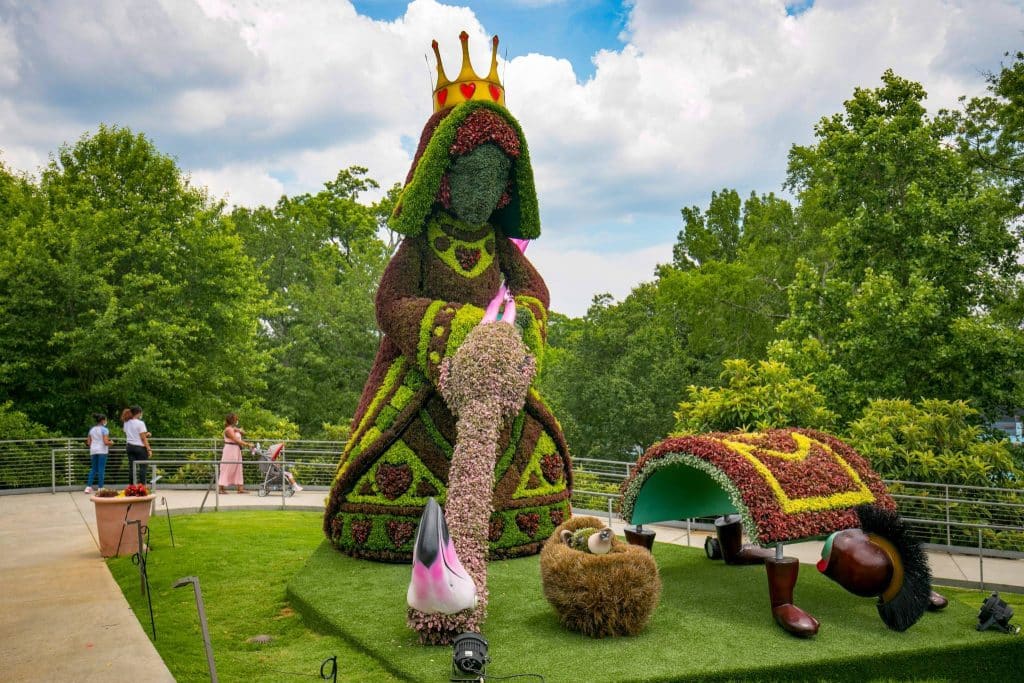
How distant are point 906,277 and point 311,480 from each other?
13.9m

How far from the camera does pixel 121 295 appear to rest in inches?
780

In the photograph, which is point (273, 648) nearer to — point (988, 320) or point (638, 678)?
point (638, 678)

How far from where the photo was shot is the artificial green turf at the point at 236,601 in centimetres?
588

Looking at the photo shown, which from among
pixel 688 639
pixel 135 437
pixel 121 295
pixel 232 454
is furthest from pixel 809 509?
pixel 121 295

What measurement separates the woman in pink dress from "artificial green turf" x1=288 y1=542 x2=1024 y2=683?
7.80 metres

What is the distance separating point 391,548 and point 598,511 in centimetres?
607

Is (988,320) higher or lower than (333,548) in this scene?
higher

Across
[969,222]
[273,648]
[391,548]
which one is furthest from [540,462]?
[969,222]

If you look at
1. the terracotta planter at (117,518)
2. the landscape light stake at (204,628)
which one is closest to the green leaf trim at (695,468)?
the landscape light stake at (204,628)

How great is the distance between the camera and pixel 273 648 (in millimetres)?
6414

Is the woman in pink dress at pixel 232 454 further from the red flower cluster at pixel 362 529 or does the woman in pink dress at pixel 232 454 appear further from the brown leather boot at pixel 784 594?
the brown leather boot at pixel 784 594

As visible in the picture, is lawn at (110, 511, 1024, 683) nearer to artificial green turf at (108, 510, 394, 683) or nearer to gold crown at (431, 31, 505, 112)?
artificial green turf at (108, 510, 394, 683)

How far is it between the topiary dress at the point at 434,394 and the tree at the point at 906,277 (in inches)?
364

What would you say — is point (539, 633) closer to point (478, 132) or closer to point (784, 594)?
point (784, 594)
